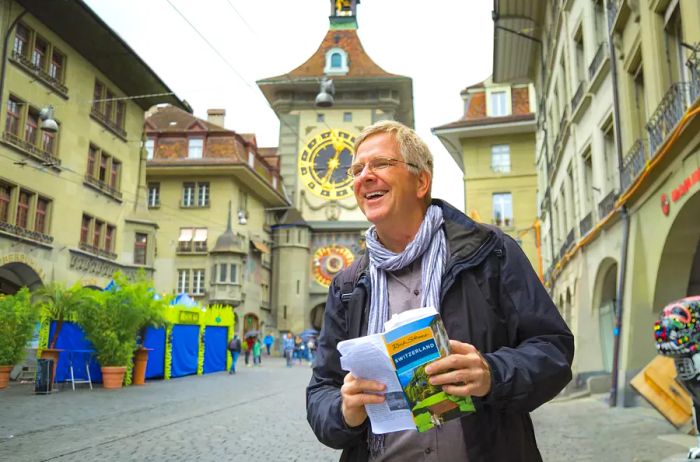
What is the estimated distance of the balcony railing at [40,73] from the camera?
22.8m

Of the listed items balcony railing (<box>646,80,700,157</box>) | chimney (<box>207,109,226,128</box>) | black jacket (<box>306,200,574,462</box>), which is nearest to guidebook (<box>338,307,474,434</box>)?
black jacket (<box>306,200,574,462</box>)

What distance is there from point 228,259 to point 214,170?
237 inches

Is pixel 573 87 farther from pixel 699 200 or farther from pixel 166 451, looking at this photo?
pixel 166 451

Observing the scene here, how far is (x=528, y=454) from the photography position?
2.25 m

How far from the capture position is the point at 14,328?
15977mm

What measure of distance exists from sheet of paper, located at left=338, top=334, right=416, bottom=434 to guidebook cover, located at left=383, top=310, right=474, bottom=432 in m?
0.03

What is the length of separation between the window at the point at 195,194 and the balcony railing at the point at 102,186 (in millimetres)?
15410

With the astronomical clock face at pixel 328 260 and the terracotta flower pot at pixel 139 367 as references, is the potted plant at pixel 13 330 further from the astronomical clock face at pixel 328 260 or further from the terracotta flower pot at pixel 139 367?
the astronomical clock face at pixel 328 260

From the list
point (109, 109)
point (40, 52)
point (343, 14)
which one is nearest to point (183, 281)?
point (109, 109)

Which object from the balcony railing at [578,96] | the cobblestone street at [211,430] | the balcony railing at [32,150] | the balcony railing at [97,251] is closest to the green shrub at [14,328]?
the cobblestone street at [211,430]

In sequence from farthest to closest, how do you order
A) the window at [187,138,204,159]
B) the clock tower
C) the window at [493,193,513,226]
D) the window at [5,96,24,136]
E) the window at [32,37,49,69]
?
the clock tower, the window at [187,138,204,159], the window at [493,193,513,226], the window at [32,37,49,69], the window at [5,96,24,136]

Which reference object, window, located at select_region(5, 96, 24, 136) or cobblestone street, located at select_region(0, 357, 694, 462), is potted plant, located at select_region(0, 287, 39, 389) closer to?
cobblestone street, located at select_region(0, 357, 694, 462)

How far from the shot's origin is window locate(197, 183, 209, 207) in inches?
1816

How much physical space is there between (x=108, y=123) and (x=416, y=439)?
1169 inches
